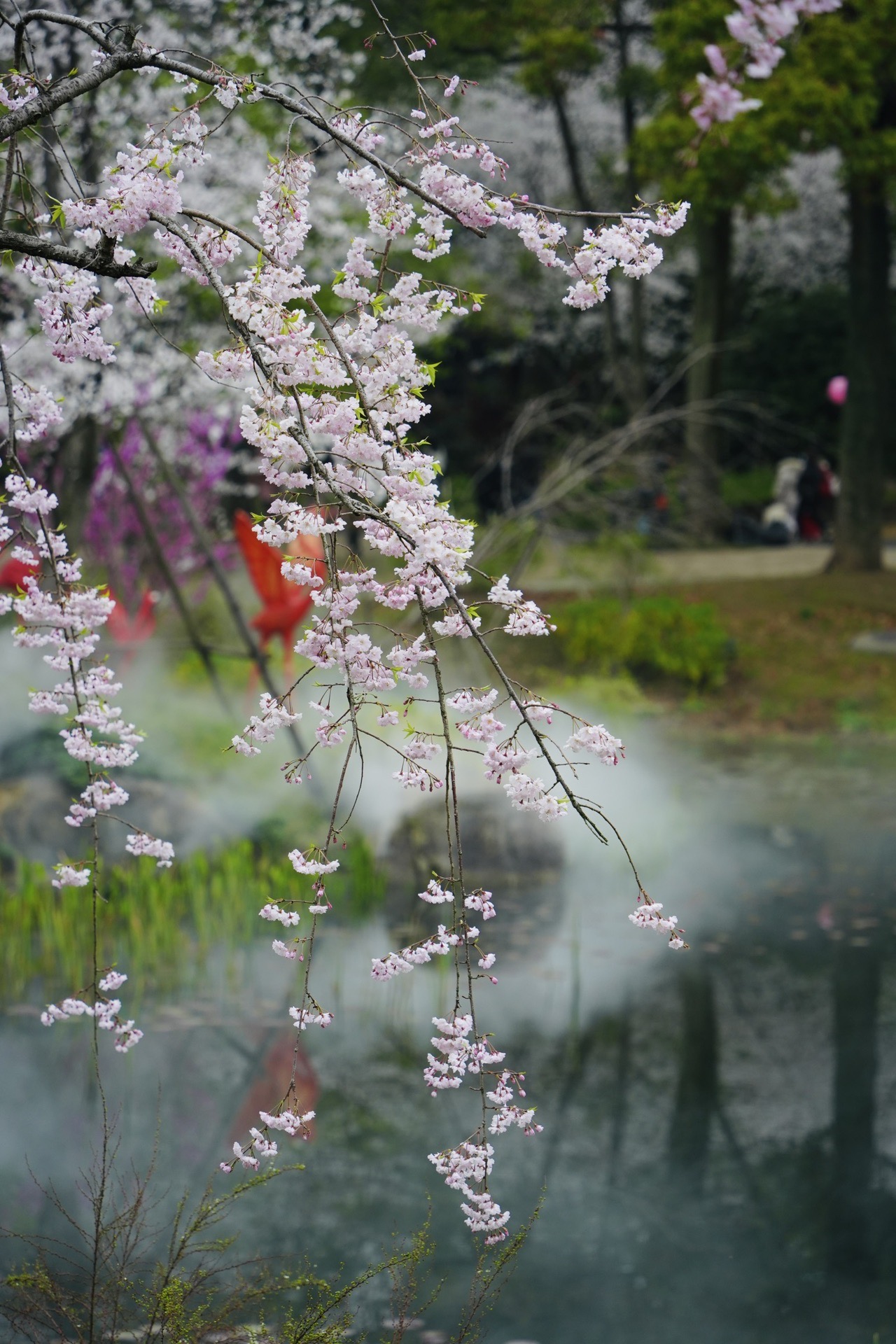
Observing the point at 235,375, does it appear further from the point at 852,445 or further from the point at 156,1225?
the point at 852,445

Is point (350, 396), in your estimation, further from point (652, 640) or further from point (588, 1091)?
point (652, 640)

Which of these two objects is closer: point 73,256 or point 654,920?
point 654,920

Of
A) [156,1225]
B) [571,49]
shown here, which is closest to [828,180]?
[571,49]

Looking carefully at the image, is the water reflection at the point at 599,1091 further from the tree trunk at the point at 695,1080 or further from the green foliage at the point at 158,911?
the green foliage at the point at 158,911

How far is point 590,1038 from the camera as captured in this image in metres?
5.10

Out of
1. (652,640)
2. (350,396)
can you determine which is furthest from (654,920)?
(652,640)

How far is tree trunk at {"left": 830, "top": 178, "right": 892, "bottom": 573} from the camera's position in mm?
11344

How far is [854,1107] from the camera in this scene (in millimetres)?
4566

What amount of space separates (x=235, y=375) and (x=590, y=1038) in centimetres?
347

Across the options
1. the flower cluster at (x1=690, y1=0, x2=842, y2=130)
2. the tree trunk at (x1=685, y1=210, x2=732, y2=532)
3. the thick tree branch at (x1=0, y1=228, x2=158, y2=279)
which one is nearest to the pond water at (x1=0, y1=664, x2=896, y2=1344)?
the thick tree branch at (x1=0, y1=228, x2=158, y2=279)

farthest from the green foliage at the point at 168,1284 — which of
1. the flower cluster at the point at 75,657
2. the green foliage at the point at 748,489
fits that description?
the green foliage at the point at 748,489

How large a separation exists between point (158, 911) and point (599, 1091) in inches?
77.0

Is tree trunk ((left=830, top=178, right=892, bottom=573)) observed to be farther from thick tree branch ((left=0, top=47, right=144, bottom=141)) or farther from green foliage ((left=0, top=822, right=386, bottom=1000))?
thick tree branch ((left=0, top=47, right=144, bottom=141))

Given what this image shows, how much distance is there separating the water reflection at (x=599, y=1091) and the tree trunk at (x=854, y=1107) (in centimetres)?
1
